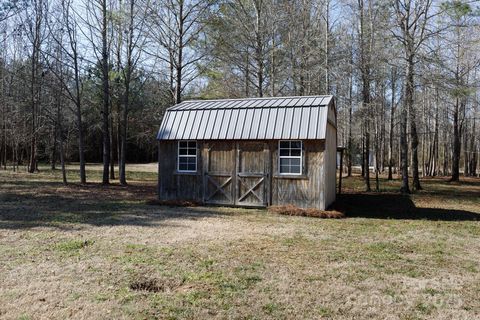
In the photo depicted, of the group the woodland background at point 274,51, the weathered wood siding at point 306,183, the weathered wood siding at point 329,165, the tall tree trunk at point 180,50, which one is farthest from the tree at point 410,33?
the tall tree trunk at point 180,50

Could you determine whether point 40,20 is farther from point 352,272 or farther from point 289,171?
point 352,272

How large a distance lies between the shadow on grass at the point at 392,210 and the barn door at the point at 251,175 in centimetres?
286

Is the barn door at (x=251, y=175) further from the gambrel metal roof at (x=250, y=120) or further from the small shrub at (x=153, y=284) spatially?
the small shrub at (x=153, y=284)

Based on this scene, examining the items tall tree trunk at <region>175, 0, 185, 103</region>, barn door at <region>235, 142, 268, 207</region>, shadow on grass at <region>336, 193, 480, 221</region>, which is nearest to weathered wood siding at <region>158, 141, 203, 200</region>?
barn door at <region>235, 142, 268, 207</region>

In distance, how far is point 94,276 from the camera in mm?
5082

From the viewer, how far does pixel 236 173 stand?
1271 cm

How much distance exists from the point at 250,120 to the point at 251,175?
1836 millimetres

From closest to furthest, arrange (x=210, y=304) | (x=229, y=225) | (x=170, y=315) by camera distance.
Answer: (x=170, y=315), (x=210, y=304), (x=229, y=225)

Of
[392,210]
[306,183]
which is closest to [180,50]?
[306,183]

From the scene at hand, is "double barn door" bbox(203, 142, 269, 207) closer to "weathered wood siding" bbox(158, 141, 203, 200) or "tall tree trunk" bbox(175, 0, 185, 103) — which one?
"weathered wood siding" bbox(158, 141, 203, 200)

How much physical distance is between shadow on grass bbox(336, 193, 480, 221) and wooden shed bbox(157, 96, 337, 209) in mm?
1412

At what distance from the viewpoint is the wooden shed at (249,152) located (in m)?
11.7

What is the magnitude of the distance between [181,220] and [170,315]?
586 centimetres

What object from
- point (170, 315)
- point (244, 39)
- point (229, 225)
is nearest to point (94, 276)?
point (170, 315)
